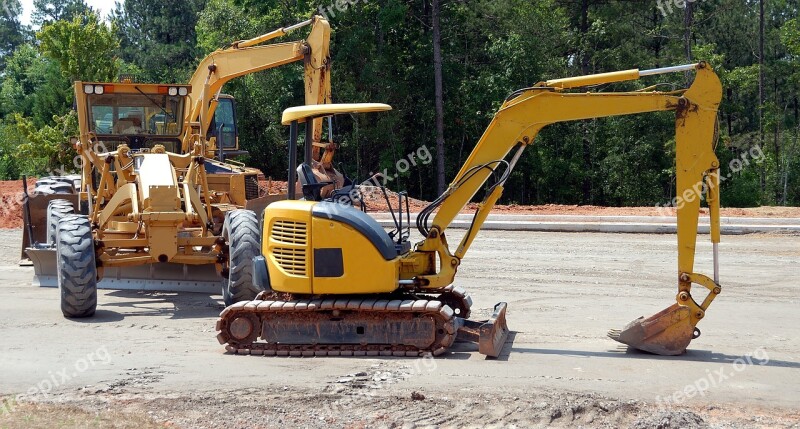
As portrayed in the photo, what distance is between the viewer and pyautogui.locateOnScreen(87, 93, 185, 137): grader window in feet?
45.5

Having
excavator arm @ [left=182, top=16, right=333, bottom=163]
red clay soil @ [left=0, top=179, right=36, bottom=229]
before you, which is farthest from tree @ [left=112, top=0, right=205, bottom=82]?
excavator arm @ [left=182, top=16, right=333, bottom=163]

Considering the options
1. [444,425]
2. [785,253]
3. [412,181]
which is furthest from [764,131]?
[444,425]

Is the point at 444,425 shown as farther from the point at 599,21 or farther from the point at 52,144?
the point at 599,21

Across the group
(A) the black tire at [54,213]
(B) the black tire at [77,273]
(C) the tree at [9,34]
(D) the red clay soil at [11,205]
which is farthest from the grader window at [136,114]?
(C) the tree at [9,34]

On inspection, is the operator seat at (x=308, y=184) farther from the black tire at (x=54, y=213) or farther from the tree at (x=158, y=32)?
the tree at (x=158, y=32)

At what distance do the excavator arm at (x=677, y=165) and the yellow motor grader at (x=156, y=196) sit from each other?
2215 mm

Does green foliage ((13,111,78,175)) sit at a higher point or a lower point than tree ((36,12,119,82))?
lower

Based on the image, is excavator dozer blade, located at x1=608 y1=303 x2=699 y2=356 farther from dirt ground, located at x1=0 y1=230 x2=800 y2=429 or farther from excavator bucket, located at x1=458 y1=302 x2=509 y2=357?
excavator bucket, located at x1=458 y1=302 x2=509 y2=357

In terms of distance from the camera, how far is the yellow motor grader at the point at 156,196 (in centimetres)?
1147

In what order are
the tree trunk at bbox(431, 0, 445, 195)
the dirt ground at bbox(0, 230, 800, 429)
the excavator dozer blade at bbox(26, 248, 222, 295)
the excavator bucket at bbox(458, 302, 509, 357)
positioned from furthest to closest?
the tree trunk at bbox(431, 0, 445, 195) → the excavator dozer blade at bbox(26, 248, 222, 295) → the excavator bucket at bbox(458, 302, 509, 357) → the dirt ground at bbox(0, 230, 800, 429)

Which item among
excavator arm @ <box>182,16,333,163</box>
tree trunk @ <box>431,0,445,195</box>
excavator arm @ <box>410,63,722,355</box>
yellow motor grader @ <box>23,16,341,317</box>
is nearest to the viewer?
excavator arm @ <box>410,63,722,355</box>

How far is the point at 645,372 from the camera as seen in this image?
8258 mm

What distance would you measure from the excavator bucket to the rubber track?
0.30 meters

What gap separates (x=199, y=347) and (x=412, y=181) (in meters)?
26.6
